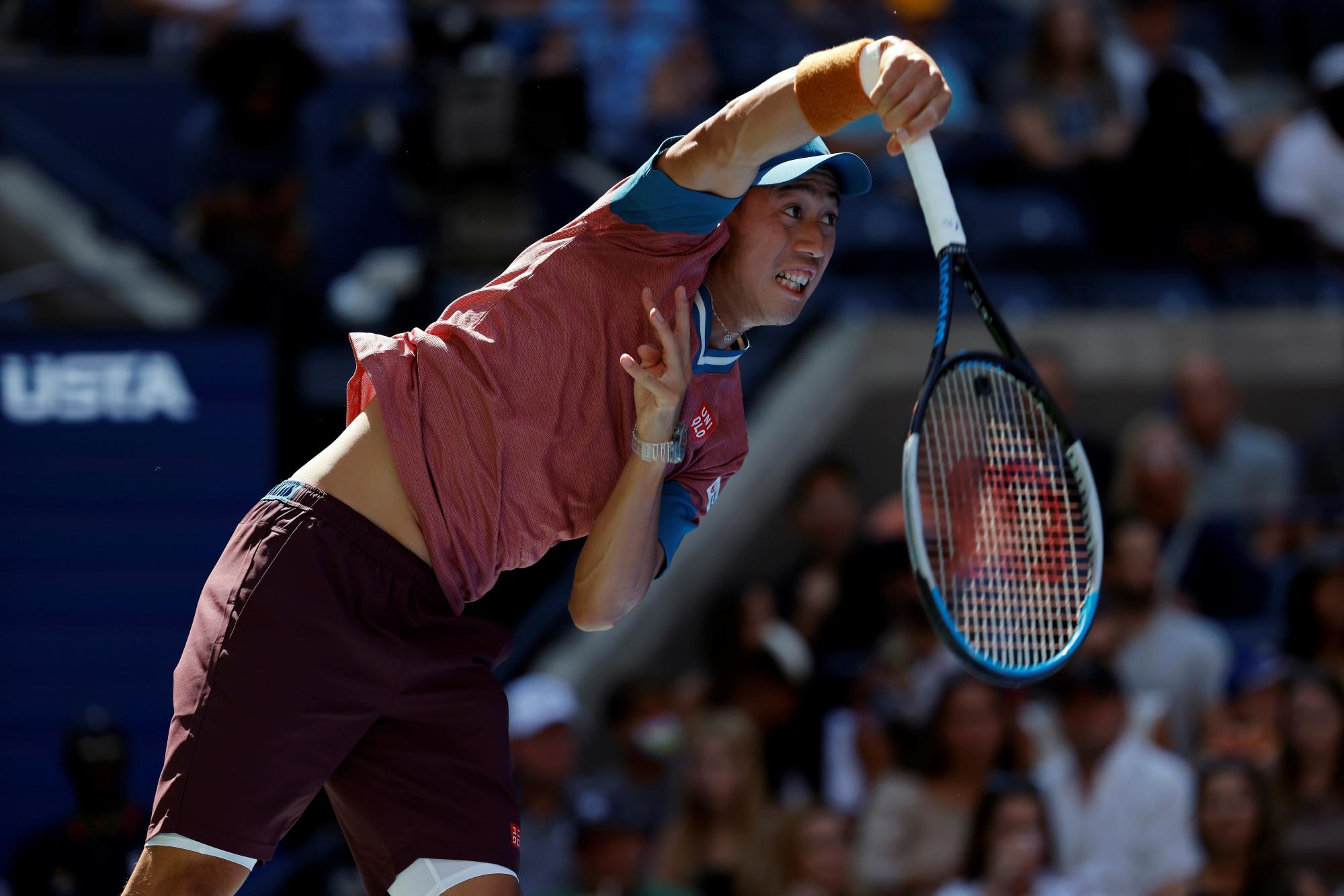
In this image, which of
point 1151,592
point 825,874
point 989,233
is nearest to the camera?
point 825,874

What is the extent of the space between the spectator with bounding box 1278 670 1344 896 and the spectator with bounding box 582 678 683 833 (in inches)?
78.5

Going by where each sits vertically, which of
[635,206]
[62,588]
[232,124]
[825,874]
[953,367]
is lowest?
[825,874]

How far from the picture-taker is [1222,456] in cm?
740

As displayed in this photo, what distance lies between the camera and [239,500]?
6.80m

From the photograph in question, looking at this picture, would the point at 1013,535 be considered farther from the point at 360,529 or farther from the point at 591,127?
the point at 591,127

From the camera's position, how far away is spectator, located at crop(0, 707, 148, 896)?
5.71 m

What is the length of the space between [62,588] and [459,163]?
2.06 metres

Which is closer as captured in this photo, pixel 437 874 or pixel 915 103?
pixel 915 103

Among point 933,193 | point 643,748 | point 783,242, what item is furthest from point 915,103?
point 643,748

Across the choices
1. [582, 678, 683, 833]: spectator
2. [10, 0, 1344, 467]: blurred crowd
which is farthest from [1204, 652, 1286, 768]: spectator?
[10, 0, 1344, 467]: blurred crowd

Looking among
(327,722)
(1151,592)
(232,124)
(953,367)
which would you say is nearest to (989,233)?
(1151,592)

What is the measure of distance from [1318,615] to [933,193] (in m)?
4.00

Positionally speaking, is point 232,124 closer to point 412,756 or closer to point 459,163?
point 459,163

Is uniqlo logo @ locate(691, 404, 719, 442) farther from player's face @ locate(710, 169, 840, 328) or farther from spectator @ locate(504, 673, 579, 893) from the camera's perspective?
spectator @ locate(504, 673, 579, 893)
